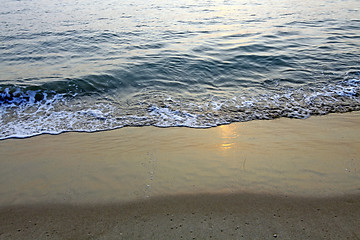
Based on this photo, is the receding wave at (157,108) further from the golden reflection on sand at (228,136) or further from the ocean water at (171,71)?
the golden reflection on sand at (228,136)

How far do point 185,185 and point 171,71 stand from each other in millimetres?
5468

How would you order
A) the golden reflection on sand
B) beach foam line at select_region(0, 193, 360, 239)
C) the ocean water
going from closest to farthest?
1. beach foam line at select_region(0, 193, 360, 239)
2. the golden reflection on sand
3. the ocean water

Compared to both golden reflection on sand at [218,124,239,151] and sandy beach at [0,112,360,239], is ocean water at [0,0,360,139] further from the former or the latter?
sandy beach at [0,112,360,239]

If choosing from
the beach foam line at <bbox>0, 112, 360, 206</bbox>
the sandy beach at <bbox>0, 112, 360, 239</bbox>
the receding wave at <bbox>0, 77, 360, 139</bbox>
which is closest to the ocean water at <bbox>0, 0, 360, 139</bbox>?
the receding wave at <bbox>0, 77, 360, 139</bbox>

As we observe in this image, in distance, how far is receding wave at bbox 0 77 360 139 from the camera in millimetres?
5160

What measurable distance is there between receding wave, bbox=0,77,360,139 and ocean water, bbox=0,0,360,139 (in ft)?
0.07

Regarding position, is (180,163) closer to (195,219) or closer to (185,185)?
(185,185)

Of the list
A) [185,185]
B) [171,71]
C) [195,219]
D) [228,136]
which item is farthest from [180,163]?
[171,71]

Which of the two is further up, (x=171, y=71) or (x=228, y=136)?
(x=171, y=71)

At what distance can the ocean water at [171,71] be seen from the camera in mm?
5516

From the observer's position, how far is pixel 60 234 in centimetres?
262

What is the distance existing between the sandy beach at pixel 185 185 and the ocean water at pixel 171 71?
2.76 ft

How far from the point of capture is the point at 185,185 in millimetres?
Result: 3252

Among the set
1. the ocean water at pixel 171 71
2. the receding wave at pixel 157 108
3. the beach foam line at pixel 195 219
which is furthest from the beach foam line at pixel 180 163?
the ocean water at pixel 171 71
